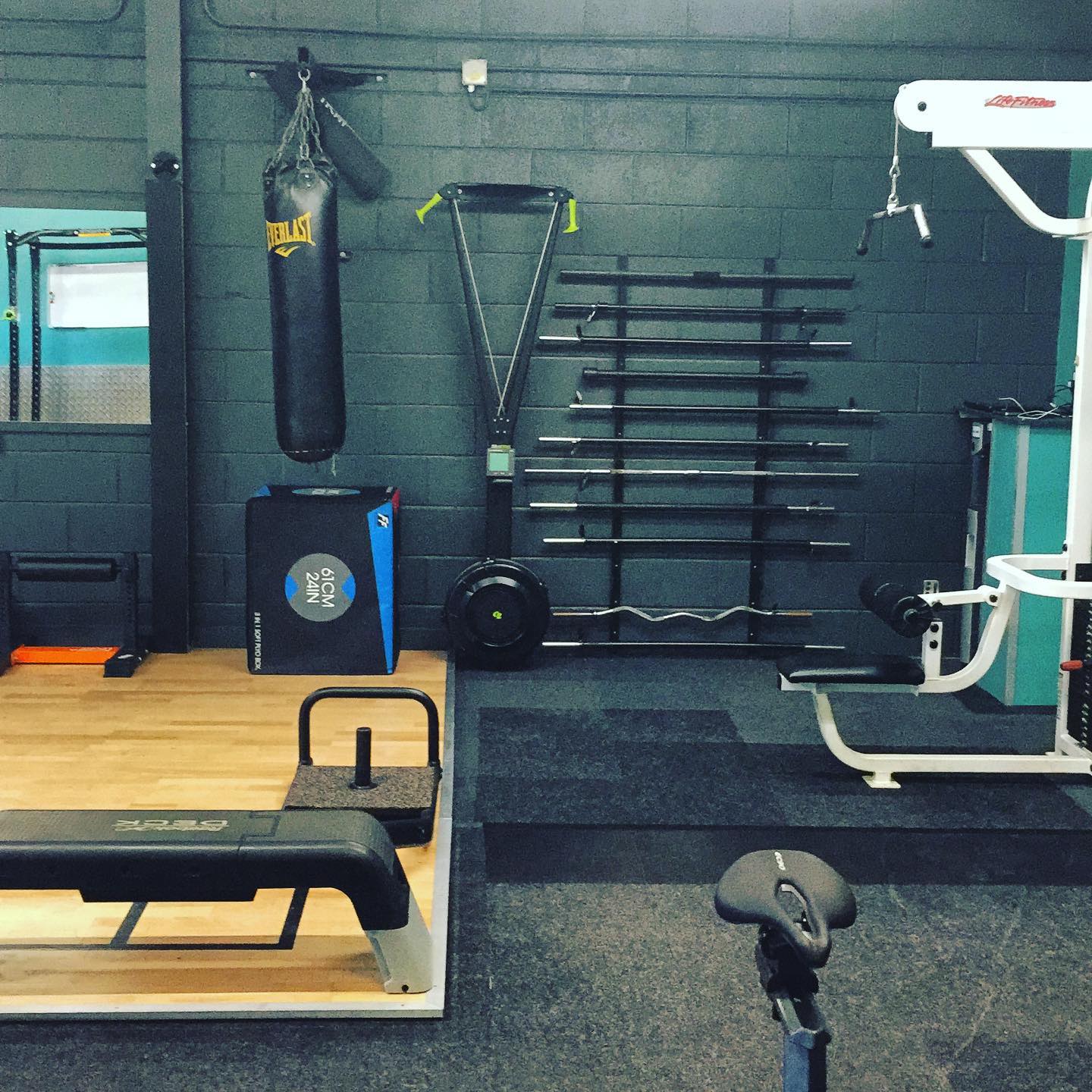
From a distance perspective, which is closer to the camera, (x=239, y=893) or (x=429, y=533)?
(x=239, y=893)

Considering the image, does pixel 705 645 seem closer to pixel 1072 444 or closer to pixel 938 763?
pixel 938 763

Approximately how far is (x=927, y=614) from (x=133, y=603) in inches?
120

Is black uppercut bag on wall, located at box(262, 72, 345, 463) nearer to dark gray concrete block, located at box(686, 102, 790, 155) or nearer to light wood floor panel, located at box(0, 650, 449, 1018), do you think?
light wood floor panel, located at box(0, 650, 449, 1018)

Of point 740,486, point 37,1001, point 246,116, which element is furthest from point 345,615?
point 37,1001

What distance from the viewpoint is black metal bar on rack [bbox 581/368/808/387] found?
505 centimetres

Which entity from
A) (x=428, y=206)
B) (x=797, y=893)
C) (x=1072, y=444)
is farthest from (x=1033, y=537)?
(x=797, y=893)

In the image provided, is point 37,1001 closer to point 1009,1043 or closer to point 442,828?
point 442,828

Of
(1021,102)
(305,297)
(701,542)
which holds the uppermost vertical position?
(1021,102)

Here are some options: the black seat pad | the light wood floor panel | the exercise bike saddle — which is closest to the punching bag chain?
the light wood floor panel

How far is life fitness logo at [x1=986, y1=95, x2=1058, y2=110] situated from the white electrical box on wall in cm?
332

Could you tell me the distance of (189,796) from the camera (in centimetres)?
346

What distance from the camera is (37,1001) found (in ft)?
7.73

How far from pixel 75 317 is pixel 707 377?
262 cm

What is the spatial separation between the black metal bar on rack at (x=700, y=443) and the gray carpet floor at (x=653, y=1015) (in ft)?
7.36
